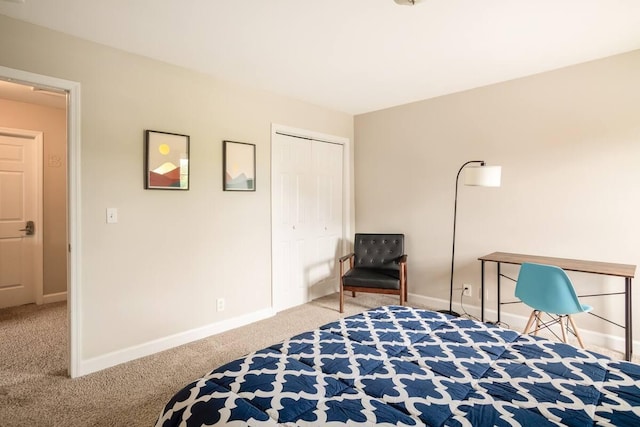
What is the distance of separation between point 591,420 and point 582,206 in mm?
2503

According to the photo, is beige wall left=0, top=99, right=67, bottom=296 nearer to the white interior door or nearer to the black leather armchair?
the white interior door

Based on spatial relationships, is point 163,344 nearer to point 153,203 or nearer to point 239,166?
point 153,203

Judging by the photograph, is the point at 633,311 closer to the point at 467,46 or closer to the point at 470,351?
the point at 470,351

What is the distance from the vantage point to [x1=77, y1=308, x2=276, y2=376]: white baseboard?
260 cm

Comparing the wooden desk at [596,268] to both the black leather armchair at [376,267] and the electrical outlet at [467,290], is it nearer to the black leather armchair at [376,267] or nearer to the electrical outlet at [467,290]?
the electrical outlet at [467,290]

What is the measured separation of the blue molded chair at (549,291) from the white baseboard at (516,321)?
2.16 ft

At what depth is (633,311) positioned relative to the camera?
2920mm

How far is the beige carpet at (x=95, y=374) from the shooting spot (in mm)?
2078

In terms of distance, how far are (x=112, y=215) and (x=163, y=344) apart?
Result: 1.14m

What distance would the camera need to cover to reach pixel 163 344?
297 centimetres

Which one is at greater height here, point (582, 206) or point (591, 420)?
point (582, 206)

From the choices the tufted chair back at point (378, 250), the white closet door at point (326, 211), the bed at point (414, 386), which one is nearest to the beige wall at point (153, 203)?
the white closet door at point (326, 211)

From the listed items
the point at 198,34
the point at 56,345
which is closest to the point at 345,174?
the point at 198,34

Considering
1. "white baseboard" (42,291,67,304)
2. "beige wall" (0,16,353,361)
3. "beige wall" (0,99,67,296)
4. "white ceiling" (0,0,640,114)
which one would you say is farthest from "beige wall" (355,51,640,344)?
"white baseboard" (42,291,67,304)
